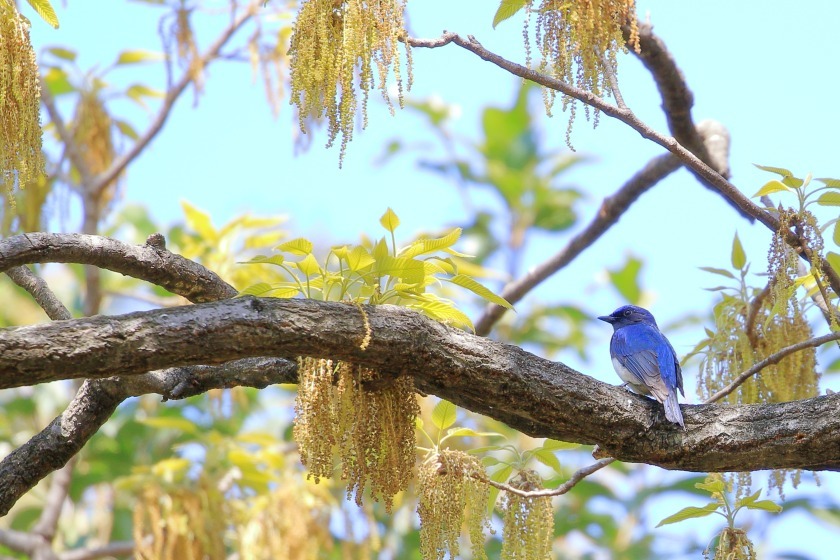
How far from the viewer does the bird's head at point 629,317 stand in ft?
19.4

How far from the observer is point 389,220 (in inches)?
135

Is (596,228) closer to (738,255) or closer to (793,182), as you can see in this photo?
(738,255)

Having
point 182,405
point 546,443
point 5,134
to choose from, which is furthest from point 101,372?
point 182,405

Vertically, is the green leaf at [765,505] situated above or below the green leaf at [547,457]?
below

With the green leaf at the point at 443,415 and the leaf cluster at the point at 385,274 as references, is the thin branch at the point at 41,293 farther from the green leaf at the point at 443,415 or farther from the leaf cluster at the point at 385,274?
the green leaf at the point at 443,415

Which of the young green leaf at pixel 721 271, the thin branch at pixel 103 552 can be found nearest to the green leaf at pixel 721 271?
the young green leaf at pixel 721 271

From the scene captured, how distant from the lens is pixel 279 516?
616 cm

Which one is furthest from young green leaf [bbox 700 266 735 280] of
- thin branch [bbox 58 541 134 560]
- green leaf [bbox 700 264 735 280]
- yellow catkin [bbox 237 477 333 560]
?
thin branch [bbox 58 541 134 560]

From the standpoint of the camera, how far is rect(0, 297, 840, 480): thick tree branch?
295 centimetres

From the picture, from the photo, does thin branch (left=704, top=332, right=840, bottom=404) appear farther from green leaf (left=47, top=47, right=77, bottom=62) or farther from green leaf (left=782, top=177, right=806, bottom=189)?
green leaf (left=47, top=47, right=77, bottom=62)

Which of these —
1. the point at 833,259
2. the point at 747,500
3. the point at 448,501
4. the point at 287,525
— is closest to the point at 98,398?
the point at 448,501

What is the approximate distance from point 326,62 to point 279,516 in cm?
366

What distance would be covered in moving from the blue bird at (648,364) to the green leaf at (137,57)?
4.05 meters

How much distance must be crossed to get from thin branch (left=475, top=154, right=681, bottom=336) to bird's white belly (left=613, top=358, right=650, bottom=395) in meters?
1.15
